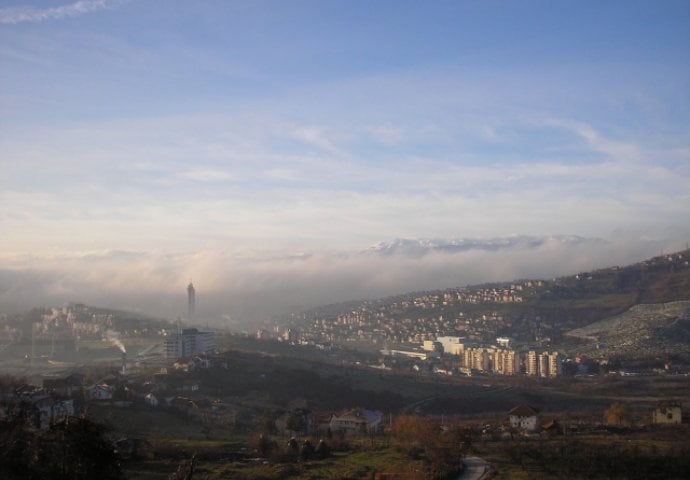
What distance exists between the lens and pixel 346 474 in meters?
20.2

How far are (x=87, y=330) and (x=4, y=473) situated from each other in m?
75.9

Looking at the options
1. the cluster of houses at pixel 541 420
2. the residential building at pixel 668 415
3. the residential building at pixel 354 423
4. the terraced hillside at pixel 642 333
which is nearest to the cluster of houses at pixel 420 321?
the terraced hillside at pixel 642 333

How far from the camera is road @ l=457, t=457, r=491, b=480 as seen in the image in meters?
20.5

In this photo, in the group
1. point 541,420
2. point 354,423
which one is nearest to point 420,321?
point 541,420

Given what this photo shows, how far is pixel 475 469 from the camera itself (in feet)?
71.3

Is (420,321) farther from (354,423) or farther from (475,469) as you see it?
(475,469)

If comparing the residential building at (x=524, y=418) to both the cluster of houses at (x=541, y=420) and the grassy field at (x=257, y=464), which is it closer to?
the cluster of houses at (x=541, y=420)

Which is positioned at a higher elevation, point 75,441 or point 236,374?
point 75,441

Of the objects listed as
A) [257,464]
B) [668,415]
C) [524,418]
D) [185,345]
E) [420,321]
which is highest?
[185,345]

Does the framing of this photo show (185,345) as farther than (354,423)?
Yes

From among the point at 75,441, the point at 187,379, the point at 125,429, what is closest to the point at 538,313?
the point at 187,379

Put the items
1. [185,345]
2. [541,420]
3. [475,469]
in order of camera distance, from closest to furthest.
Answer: [475,469] → [541,420] → [185,345]

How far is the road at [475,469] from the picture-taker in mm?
20547

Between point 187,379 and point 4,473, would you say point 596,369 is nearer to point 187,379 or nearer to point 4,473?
point 187,379
